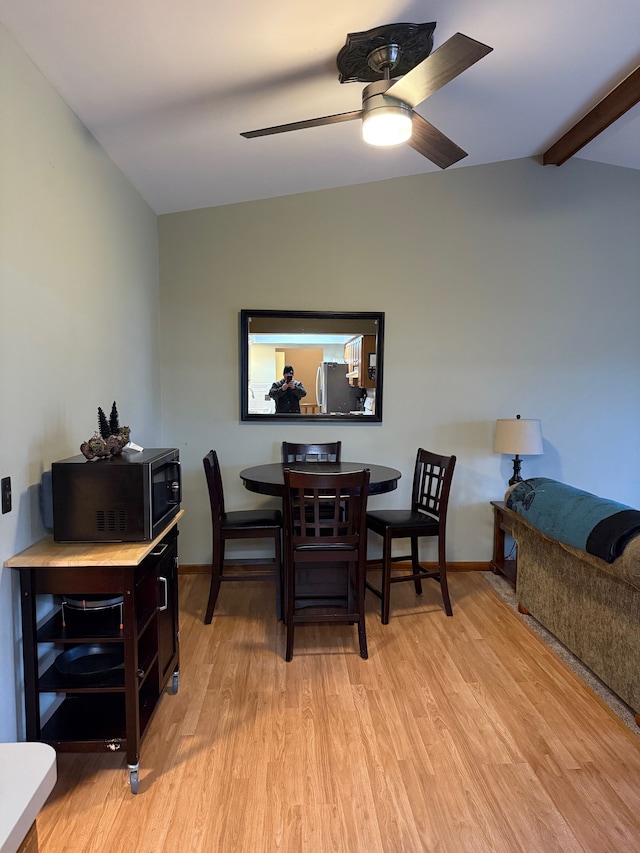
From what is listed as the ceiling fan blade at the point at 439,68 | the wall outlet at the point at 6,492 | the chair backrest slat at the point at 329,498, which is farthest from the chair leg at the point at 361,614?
the ceiling fan blade at the point at 439,68

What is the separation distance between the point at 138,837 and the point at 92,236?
7.79 ft

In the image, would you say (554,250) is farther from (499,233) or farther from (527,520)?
(527,520)

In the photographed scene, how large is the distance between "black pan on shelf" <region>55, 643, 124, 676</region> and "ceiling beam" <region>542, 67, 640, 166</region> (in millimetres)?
3543

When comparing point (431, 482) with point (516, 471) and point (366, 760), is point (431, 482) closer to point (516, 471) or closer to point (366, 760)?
point (516, 471)

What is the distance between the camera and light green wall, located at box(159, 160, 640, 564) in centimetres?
374

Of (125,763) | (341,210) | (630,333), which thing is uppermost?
(341,210)

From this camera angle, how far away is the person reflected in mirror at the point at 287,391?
148 inches

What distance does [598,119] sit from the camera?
2979mm

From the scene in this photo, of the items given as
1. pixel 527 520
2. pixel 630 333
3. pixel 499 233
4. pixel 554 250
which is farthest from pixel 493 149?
pixel 527 520

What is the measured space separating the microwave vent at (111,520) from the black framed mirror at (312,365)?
6.56 ft

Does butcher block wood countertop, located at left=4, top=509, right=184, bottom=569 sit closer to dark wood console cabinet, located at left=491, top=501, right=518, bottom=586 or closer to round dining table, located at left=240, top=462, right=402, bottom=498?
round dining table, located at left=240, top=462, right=402, bottom=498

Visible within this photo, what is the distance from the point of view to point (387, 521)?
317 centimetres

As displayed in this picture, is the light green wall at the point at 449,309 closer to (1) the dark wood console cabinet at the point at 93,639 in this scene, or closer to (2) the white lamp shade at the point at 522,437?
(2) the white lamp shade at the point at 522,437

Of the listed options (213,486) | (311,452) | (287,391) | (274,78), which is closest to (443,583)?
(311,452)
